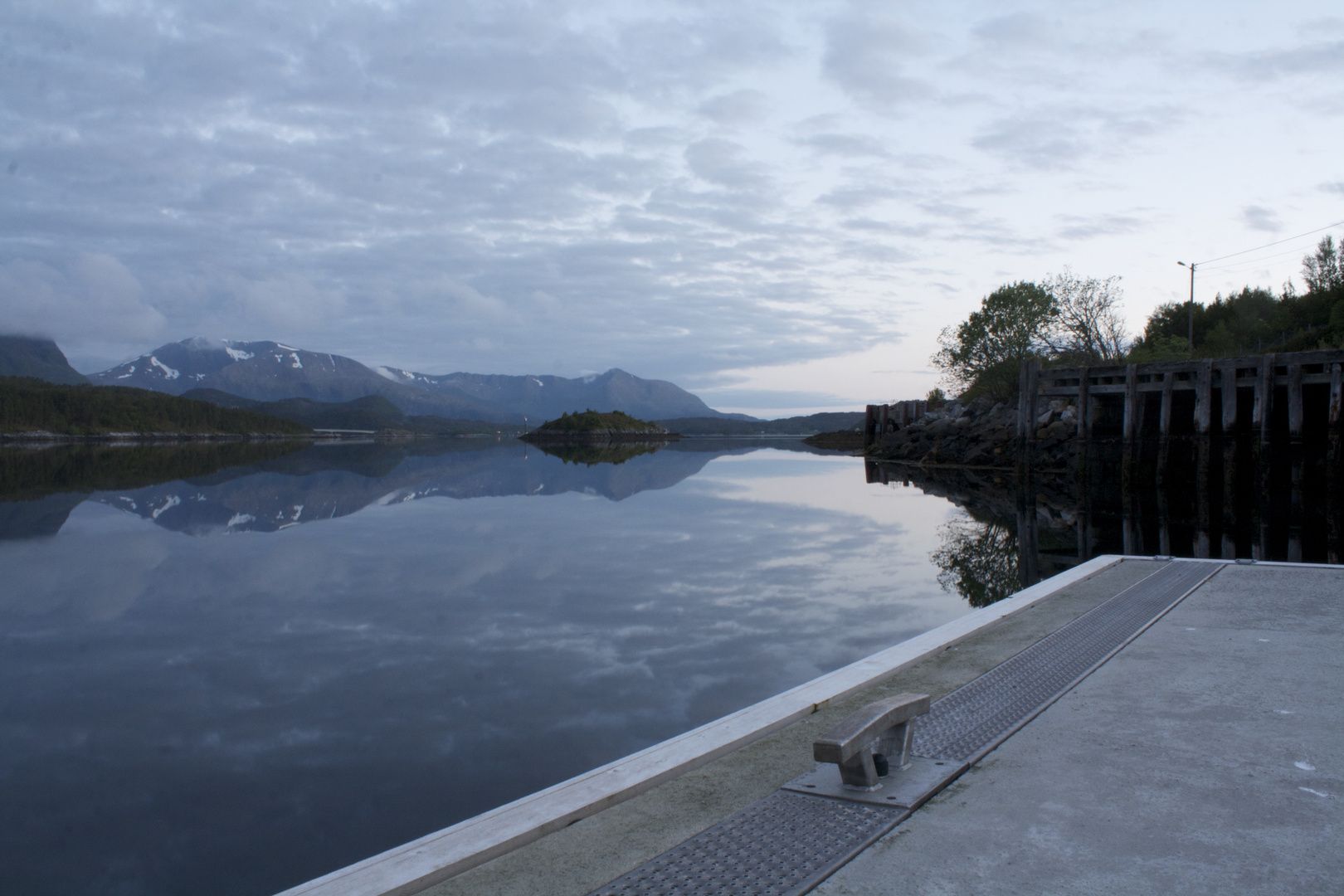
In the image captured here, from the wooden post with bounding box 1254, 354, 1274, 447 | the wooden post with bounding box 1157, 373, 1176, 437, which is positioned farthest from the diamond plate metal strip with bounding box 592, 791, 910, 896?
the wooden post with bounding box 1157, 373, 1176, 437

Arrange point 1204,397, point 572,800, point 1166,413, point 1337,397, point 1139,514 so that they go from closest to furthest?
point 572,800 < point 1139,514 < point 1337,397 < point 1204,397 < point 1166,413

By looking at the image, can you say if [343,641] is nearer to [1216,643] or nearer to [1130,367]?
[1216,643]

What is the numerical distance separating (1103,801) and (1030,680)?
6.38 feet

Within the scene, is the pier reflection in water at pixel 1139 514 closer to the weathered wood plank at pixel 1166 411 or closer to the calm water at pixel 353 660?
the weathered wood plank at pixel 1166 411

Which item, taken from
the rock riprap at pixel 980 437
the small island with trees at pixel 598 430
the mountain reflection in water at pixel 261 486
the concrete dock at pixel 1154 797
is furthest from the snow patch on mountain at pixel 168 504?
the small island with trees at pixel 598 430

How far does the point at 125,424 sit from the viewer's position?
397ft

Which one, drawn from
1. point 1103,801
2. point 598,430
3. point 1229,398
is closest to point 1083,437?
point 1229,398

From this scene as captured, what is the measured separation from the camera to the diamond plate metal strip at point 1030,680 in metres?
4.12

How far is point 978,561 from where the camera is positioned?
12.7 meters

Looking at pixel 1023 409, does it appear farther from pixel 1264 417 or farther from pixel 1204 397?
pixel 1264 417

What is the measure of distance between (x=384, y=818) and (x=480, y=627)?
388 centimetres

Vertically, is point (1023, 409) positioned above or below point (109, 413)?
above

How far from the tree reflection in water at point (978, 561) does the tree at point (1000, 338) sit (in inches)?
1601

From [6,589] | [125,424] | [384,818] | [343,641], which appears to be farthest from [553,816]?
[125,424]
